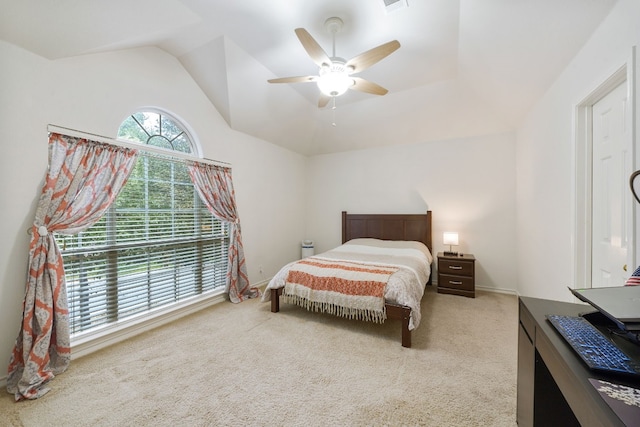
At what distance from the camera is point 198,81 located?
3061mm

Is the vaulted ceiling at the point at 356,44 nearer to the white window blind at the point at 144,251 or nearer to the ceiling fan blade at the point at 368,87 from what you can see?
the ceiling fan blade at the point at 368,87

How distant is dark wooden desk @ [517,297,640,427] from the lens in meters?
0.67

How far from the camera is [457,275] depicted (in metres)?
3.64

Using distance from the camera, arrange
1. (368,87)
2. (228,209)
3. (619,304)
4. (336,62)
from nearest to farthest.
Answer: (619,304) → (336,62) → (368,87) → (228,209)

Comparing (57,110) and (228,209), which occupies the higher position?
(57,110)

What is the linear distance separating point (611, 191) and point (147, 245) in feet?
13.2

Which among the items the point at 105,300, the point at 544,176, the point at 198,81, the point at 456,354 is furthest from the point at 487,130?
the point at 105,300

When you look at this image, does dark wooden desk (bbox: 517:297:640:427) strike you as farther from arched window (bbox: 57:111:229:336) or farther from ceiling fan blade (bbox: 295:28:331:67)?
arched window (bbox: 57:111:229:336)

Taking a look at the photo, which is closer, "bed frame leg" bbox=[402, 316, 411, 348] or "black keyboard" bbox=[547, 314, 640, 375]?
"black keyboard" bbox=[547, 314, 640, 375]

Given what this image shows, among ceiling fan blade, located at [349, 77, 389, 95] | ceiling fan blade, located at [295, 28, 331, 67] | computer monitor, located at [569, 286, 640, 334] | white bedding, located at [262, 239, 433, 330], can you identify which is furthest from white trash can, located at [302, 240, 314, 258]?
computer monitor, located at [569, 286, 640, 334]

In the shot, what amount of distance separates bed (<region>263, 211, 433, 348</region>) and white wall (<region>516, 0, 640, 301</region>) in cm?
120

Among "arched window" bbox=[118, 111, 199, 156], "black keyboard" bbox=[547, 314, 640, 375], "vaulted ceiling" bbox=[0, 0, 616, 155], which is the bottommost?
"black keyboard" bbox=[547, 314, 640, 375]

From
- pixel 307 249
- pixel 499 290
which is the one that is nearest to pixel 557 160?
pixel 499 290

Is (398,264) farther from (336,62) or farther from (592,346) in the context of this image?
(336,62)
